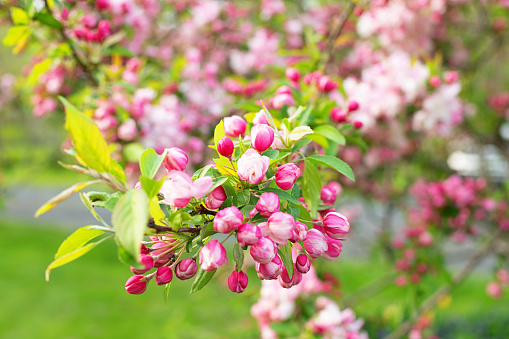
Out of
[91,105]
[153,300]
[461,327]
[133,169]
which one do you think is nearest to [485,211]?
[461,327]

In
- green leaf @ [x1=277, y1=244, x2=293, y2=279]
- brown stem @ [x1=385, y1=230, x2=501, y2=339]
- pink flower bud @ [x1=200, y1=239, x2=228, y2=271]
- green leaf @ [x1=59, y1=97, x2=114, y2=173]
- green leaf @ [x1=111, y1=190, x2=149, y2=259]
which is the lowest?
brown stem @ [x1=385, y1=230, x2=501, y2=339]

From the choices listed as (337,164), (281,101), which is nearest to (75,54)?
(281,101)

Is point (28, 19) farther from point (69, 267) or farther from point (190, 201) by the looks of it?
point (69, 267)

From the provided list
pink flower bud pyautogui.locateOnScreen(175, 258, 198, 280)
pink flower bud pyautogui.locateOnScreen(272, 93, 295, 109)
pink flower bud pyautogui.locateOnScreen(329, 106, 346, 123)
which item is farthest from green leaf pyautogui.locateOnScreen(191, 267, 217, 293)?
pink flower bud pyautogui.locateOnScreen(329, 106, 346, 123)

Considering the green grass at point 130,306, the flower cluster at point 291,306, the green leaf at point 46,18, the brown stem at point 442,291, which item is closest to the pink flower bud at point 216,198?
the green leaf at point 46,18

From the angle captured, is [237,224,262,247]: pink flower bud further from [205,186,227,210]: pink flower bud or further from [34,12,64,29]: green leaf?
[34,12,64,29]: green leaf

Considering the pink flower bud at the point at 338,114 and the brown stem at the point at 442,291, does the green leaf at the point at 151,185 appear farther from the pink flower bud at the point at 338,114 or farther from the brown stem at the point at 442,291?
the brown stem at the point at 442,291

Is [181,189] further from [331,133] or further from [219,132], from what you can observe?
[331,133]

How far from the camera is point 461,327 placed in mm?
4422

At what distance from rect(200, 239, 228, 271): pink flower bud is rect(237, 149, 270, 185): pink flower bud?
0.12m

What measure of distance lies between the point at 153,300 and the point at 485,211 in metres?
4.81

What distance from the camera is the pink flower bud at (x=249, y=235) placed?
69cm

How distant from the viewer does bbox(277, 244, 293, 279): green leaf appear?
2.55ft

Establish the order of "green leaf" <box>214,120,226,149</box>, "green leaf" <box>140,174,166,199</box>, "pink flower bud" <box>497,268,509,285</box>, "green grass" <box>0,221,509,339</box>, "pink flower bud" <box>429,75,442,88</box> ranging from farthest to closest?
"green grass" <box>0,221,509,339</box>, "pink flower bud" <box>497,268,509,285</box>, "pink flower bud" <box>429,75,442,88</box>, "green leaf" <box>214,120,226,149</box>, "green leaf" <box>140,174,166,199</box>
